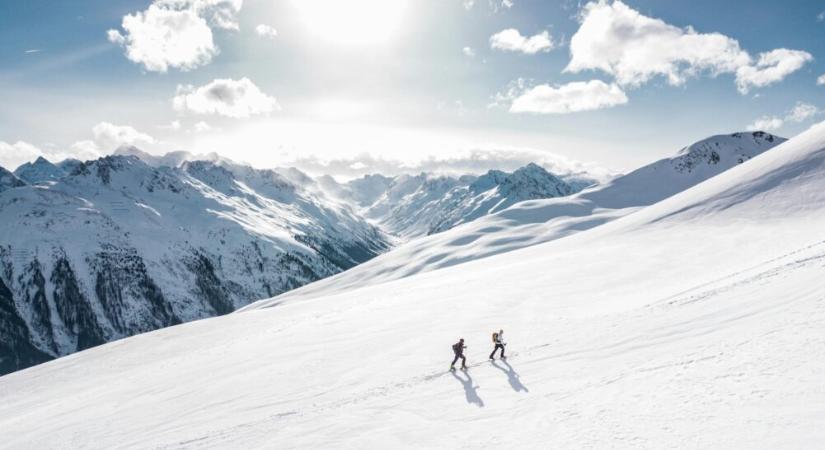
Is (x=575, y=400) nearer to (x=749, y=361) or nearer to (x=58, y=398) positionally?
(x=749, y=361)

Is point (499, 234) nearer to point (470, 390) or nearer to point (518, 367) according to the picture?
point (518, 367)

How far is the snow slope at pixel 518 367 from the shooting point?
13.5 metres

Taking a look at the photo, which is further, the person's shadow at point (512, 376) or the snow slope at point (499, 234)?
the snow slope at point (499, 234)

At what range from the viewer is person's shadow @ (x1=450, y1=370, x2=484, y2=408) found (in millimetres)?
17070

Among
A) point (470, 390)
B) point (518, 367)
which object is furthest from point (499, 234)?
point (470, 390)

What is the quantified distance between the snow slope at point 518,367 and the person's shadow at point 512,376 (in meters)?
0.15

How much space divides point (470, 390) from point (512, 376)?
→ 1.90 meters

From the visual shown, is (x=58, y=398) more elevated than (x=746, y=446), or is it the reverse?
(x=58, y=398)

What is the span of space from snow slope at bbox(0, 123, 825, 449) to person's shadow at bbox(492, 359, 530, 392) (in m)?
0.15

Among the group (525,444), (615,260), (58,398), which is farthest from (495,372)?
(58,398)

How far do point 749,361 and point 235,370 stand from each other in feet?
79.4

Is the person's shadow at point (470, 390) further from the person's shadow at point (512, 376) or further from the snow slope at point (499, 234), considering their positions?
the snow slope at point (499, 234)

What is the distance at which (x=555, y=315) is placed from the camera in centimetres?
2697

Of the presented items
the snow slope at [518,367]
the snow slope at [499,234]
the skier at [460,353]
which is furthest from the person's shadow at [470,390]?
the snow slope at [499,234]
